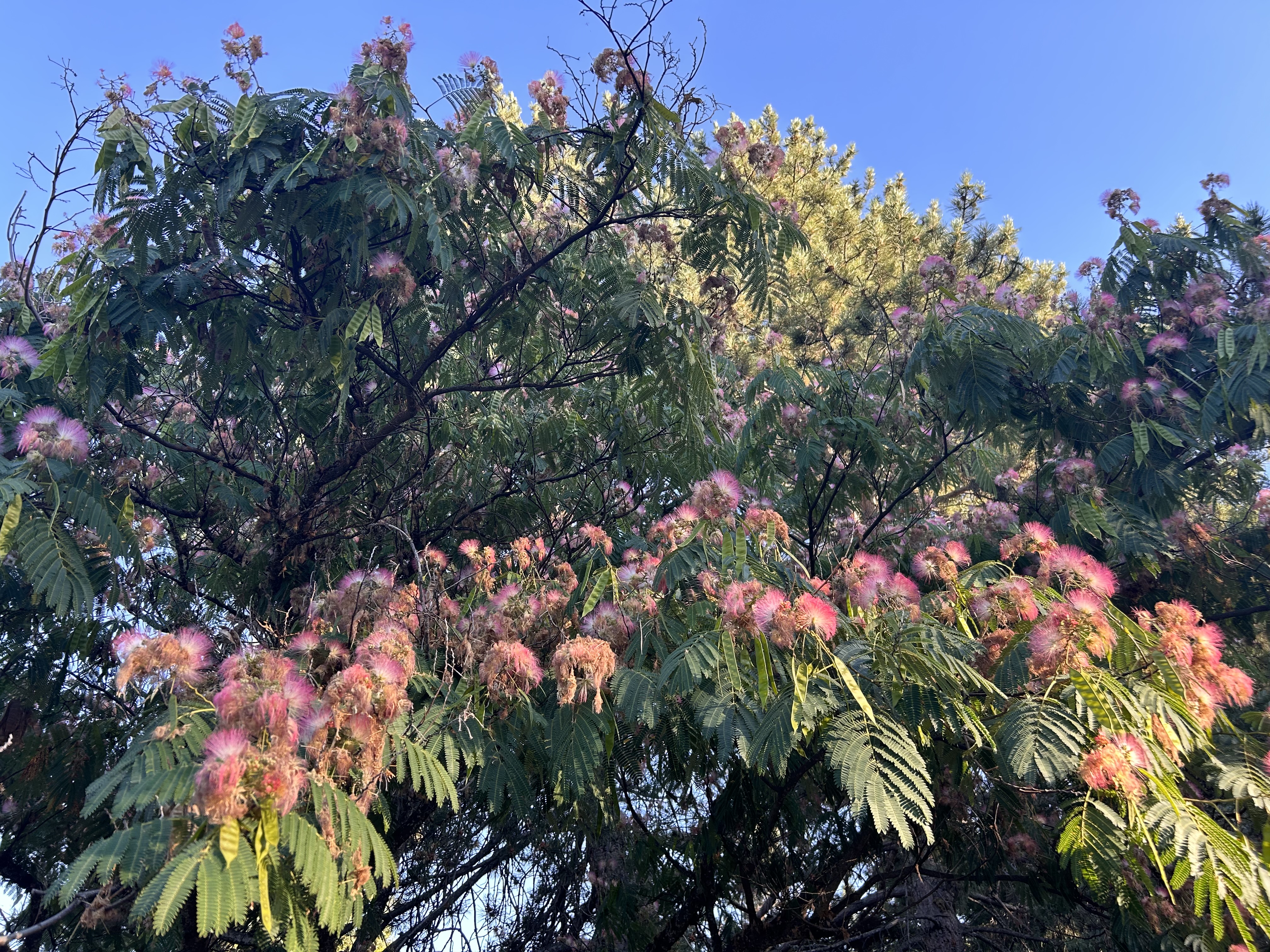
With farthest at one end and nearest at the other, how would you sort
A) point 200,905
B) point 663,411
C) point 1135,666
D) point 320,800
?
point 663,411, point 1135,666, point 320,800, point 200,905

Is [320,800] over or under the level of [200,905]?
over

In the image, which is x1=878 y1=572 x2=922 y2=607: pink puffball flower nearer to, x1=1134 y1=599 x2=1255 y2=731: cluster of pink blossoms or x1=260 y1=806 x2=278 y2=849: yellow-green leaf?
x1=1134 y1=599 x2=1255 y2=731: cluster of pink blossoms

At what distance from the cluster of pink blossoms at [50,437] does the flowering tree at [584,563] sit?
3cm

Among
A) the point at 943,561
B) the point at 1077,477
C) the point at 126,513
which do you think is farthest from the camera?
the point at 1077,477

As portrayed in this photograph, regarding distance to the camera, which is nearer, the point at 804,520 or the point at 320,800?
the point at 320,800

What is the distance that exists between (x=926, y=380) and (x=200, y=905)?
488cm

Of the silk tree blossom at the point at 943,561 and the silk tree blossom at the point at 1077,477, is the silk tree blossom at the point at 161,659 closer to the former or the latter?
the silk tree blossom at the point at 943,561

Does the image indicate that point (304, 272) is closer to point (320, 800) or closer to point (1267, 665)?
point (320, 800)

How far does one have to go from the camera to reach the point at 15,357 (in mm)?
3992

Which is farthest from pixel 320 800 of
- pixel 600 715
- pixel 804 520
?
pixel 804 520

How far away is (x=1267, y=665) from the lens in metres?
5.14

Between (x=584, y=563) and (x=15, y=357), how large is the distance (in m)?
3.02

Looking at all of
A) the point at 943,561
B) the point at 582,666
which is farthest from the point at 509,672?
the point at 943,561

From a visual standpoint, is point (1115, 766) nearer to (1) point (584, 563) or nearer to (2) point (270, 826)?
(2) point (270, 826)
